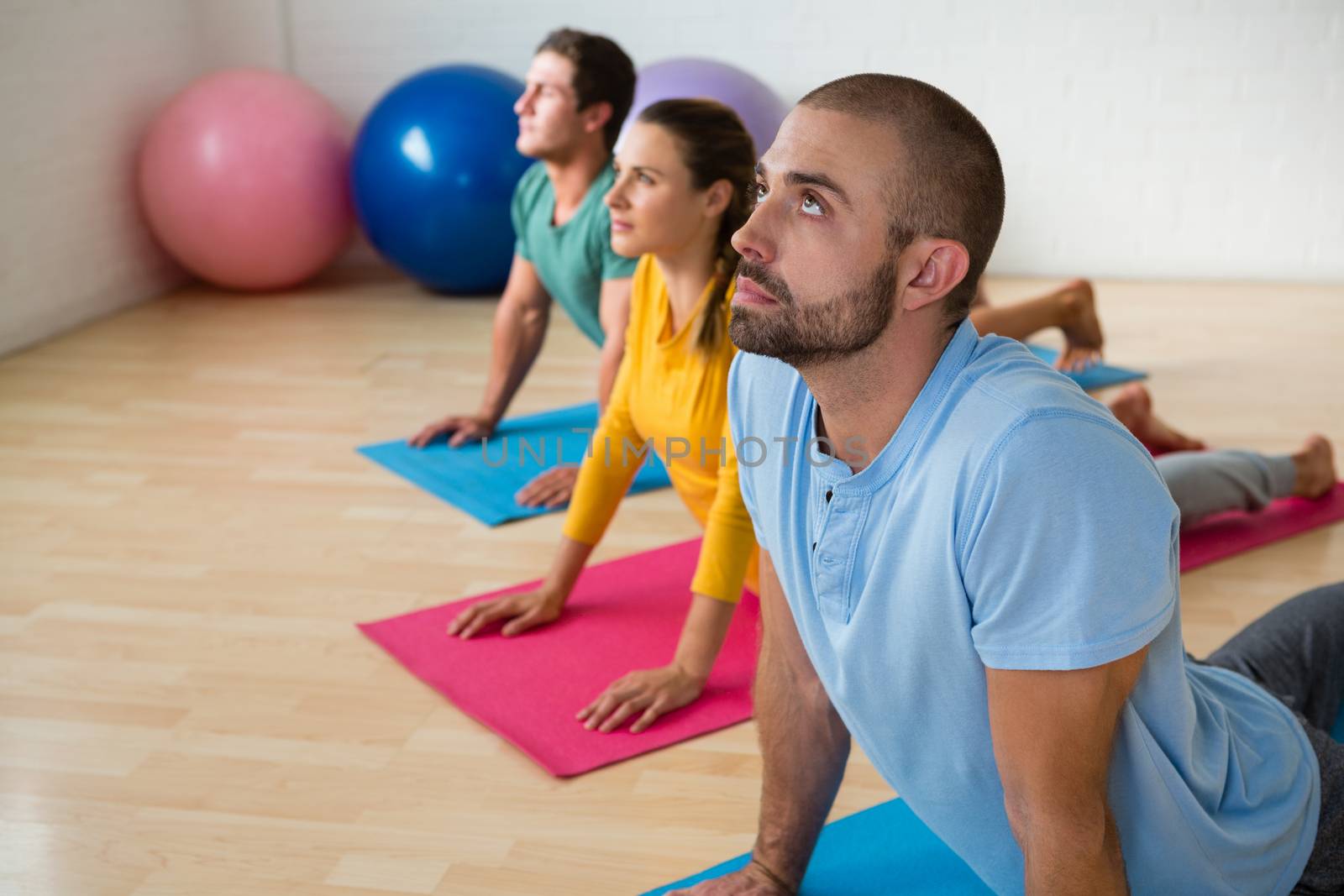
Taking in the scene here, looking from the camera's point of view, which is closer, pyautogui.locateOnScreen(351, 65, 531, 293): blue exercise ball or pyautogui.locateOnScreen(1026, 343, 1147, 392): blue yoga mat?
pyautogui.locateOnScreen(1026, 343, 1147, 392): blue yoga mat

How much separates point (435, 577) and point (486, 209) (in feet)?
7.24

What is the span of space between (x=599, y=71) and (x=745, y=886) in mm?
1837

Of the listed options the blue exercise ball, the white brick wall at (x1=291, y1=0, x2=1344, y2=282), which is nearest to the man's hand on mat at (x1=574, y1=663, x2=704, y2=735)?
the blue exercise ball

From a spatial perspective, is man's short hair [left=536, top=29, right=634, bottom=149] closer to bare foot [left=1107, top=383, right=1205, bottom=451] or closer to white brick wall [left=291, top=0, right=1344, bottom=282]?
bare foot [left=1107, top=383, right=1205, bottom=451]

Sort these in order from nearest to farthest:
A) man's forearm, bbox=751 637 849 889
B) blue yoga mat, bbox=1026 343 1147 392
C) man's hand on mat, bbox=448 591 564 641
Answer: man's forearm, bbox=751 637 849 889
man's hand on mat, bbox=448 591 564 641
blue yoga mat, bbox=1026 343 1147 392

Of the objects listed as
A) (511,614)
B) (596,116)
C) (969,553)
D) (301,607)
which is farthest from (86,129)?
(969,553)

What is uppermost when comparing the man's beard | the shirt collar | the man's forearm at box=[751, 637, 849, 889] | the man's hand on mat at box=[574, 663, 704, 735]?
the man's beard

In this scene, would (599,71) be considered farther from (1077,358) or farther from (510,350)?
(1077,358)

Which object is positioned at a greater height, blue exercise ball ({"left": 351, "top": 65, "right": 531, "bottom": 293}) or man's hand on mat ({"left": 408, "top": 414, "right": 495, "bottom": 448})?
blue exercise ball ({"left": 351, "top": 65, "right": 531, "bottom": 293})

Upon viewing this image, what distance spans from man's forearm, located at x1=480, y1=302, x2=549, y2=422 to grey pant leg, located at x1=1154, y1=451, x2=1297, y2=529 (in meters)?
1.42

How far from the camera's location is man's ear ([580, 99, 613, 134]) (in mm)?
2834

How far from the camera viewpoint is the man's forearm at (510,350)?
3195 millimetres

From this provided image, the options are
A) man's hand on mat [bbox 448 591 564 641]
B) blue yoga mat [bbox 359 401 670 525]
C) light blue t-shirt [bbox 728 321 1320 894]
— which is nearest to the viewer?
light blue t-shirt [bbox 728 321 1320 894]

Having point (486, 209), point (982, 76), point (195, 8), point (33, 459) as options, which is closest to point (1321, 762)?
point (33, 459)
